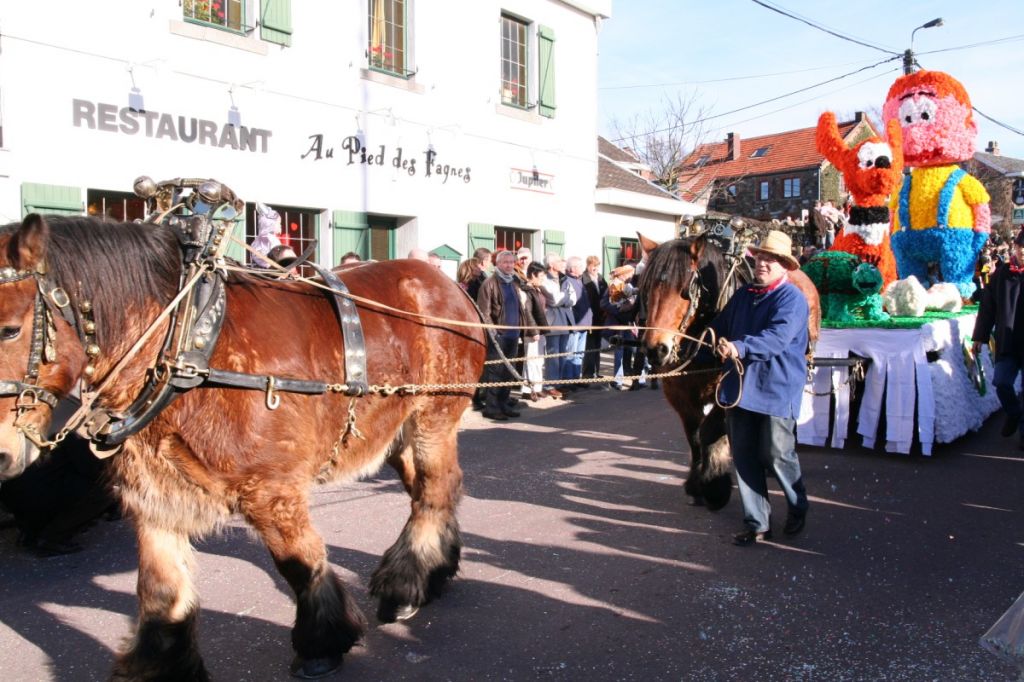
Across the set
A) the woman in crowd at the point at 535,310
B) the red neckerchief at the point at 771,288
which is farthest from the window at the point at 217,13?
the red neckerchief at the point at 771,288

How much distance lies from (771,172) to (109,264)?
47247mm

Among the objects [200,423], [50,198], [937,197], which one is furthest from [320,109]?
[200,423]

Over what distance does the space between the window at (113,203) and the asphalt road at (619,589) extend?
5.18 meters

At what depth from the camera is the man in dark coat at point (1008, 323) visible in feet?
22.7

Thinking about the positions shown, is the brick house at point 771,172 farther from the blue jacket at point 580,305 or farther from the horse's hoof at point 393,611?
the horse's hoof at point 393,611

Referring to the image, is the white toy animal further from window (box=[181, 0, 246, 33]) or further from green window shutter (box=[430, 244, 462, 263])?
window (box=[181, 0, 246, 33])

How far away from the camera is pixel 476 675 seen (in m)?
3.09

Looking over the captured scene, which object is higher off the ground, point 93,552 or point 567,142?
point 567,142

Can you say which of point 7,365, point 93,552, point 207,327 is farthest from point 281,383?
point 93,552

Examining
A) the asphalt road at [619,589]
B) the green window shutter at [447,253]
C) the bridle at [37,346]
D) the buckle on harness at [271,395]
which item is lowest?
the asphalt road at [619,589]

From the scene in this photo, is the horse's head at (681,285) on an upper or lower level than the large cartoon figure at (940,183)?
lower

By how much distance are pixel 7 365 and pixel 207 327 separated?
0.60 m

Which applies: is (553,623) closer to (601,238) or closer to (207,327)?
(207,327)

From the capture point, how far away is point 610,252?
16203 mm
